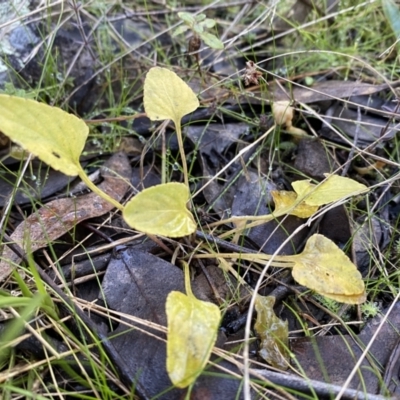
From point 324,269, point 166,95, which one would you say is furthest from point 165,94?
point 324,269

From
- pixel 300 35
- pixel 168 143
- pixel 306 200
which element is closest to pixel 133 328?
pixel 306 200

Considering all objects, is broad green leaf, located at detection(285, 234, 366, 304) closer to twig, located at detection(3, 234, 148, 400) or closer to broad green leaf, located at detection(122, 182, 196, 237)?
broad green leaf, located at detection(122, 182, 196, 237)

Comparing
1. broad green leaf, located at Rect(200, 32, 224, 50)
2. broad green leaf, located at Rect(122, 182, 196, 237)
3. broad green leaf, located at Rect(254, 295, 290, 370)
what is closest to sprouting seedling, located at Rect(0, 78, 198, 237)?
broad green leaf, located at Rect(122, 182, 196, 237)

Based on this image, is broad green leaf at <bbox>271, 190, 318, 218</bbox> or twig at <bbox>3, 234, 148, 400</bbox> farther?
broad green leaf at <bbox>271, 190, 318, 218</bbox>

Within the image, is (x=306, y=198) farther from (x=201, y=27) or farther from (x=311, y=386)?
(x=201, y=27)

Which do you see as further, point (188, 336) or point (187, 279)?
point (187, 279)

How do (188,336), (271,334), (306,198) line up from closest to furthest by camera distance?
(188,336) < (271,334) < (306,198)

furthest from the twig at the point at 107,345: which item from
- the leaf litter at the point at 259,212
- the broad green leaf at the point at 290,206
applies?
the broad green leaf at the point at 290,206
